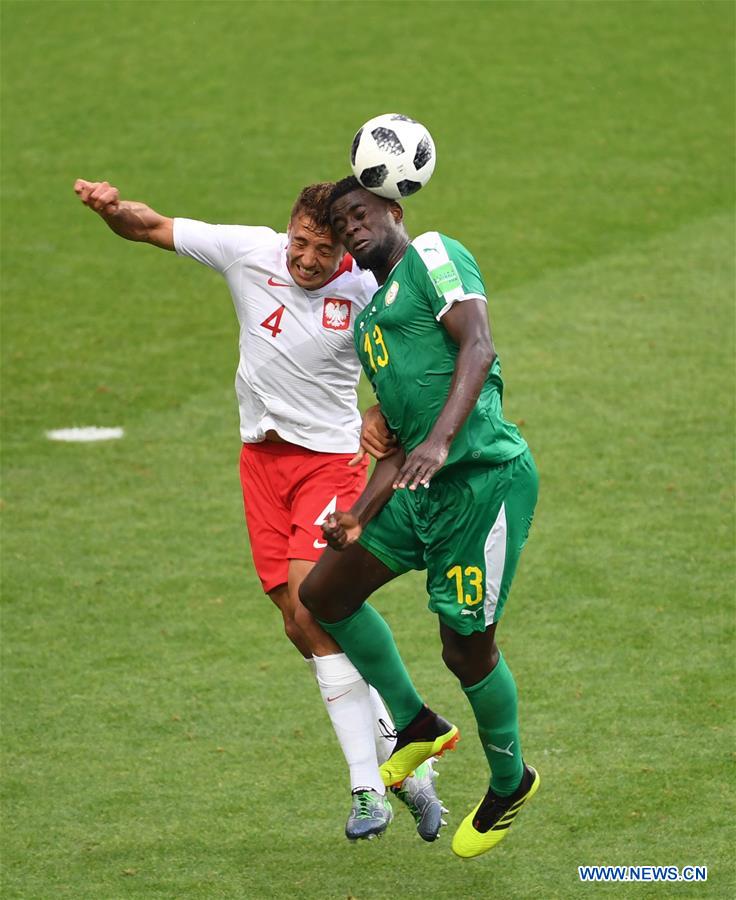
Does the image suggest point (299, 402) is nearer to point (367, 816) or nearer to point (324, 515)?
Result: point (324, 515)

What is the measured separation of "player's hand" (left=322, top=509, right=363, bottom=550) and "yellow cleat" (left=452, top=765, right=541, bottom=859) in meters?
1.30

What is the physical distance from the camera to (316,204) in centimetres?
557

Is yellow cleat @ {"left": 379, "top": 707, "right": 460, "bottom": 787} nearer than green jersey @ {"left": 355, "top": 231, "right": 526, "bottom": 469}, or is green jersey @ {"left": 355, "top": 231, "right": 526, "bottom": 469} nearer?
green jersey @ {"left": 355, "top": 231, "right": 526, "bottom": 469}

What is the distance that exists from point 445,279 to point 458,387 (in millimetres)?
395

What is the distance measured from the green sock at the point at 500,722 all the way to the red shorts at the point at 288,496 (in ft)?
2.76

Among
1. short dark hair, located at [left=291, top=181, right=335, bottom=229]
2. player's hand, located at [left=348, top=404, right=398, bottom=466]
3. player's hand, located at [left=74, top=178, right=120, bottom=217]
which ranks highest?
player's hand, located at [left=74, top=178, right=120, bottom=217]

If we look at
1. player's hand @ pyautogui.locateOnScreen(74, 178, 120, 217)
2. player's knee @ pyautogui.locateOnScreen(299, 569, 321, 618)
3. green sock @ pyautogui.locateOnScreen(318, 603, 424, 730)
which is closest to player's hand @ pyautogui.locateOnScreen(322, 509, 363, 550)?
player's knee @ pyautogui.locateOnScreen(299, 569, 321, 618)

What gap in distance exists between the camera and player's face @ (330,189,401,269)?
515 centimetres

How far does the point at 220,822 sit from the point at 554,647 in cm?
216

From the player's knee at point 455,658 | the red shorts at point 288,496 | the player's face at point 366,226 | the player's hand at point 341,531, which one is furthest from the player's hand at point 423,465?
the red shorts at point 288,496

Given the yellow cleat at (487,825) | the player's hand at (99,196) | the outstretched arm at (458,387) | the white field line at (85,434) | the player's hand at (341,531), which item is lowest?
the yellow cleat at (487,825)

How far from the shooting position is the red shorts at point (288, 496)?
19.3ft

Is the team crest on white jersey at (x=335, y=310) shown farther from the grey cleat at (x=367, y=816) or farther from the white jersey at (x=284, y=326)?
the grey cleat at (x=367, y=816)

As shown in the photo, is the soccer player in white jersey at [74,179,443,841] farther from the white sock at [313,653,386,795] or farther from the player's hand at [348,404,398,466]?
the player's hand at [348,404,398,466]
